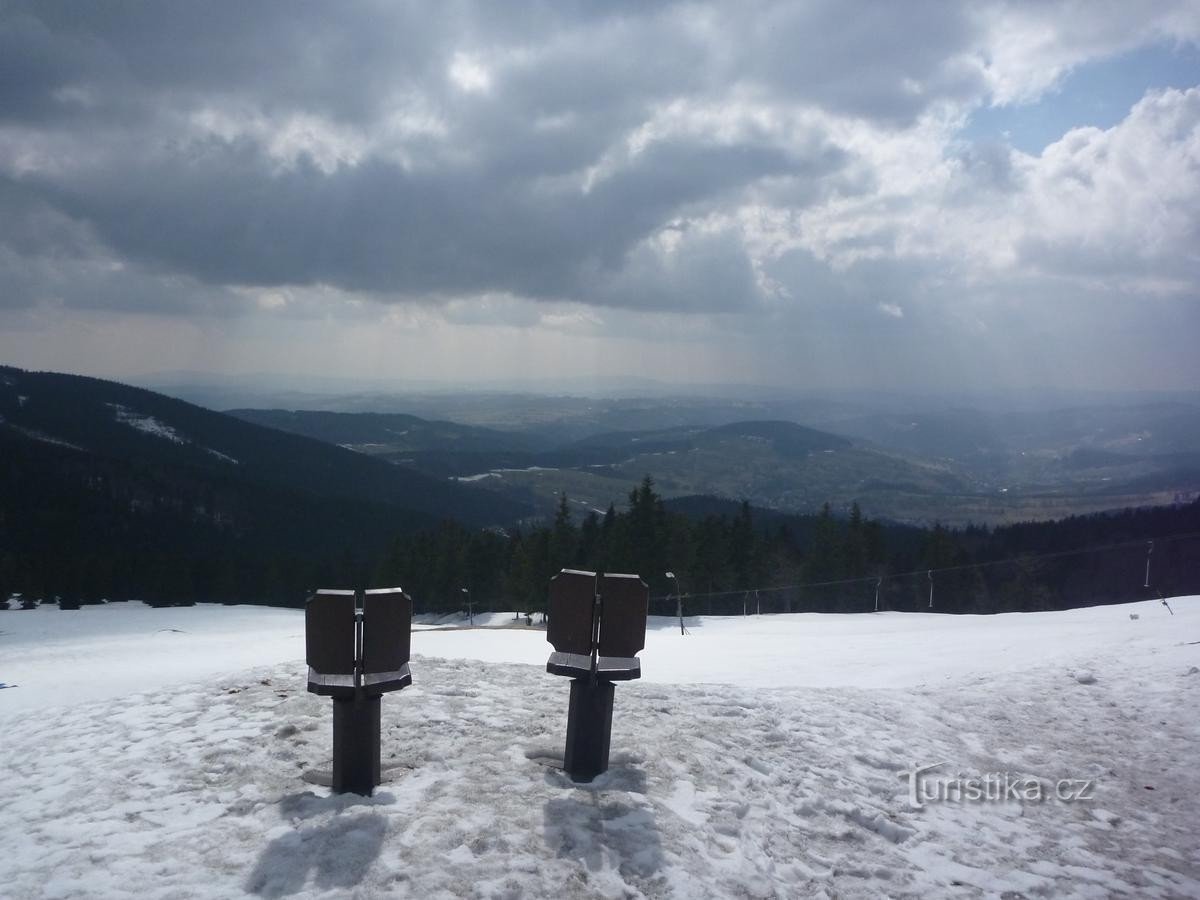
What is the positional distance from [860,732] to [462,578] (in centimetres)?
5050

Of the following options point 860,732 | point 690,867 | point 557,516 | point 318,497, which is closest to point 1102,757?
point 860,732

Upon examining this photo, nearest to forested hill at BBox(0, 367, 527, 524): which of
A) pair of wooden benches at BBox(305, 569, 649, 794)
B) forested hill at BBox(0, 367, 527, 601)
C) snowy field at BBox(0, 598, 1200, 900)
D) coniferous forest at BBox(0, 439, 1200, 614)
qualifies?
Result: forested hill at BBox(0, 367, 527, 601)

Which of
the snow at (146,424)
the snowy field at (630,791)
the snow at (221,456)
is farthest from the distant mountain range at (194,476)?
the snowy field at (630,791)

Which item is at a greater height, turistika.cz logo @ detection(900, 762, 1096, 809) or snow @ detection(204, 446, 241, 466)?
turistika.cz logo @ detection(900, 762, 1096, 809)

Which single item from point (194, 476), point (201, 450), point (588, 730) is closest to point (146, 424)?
point (201, 450)

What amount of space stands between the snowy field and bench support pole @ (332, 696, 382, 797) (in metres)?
0.14

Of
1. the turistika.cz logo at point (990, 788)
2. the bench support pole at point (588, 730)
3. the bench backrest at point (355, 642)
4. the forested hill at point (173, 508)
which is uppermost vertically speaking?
the bench backrest at point (355, 642)

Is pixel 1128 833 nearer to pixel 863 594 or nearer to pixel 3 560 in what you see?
pixel 863 594

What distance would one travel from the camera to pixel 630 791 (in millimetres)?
5906

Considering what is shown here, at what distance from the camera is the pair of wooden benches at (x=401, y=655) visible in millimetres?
5734

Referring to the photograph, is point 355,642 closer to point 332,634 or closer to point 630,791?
point 332,634

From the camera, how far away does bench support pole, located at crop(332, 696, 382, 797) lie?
225 inches

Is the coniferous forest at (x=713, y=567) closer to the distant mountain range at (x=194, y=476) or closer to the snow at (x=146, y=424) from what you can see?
Answer: the distant mountain range at (x=194, y=476)

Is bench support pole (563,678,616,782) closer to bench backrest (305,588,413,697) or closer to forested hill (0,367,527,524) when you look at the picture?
bench backrest (305,588,413,697)
